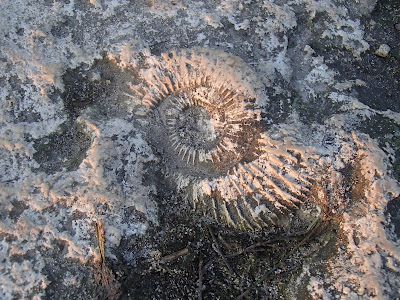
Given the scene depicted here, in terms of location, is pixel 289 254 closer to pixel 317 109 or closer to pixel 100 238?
pixel 317 109

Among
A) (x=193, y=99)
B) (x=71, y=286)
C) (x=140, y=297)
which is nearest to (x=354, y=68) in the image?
(x=193, y=99)

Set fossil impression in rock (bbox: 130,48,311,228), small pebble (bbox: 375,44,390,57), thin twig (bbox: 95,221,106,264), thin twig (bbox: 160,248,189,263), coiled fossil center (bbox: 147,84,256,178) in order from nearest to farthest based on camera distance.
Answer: thin twig (bbox: 95,221,106,264), thin twig (bbox: 160,248,189,263), fossil impression in rock (bbox: 130,48,311,228), coiled fossil center (bbox: 147,84,256,178), small pebble (bbox: 375,44,390,57)

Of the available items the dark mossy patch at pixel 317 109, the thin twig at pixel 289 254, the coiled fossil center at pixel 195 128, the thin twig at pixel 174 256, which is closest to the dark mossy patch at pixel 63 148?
the coiled fossil center at pixel 195 128

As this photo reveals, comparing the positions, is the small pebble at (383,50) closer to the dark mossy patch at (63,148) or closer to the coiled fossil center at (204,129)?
the coiled fossil center at (204,129)

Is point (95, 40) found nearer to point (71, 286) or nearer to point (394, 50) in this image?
point (71, 286)

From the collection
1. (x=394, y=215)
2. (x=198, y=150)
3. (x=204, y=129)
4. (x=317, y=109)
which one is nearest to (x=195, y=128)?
(x=204, y=129)

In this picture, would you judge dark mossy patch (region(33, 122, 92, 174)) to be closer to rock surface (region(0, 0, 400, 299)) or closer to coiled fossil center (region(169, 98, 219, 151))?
rock surface (region(0, 0, 400, 299))

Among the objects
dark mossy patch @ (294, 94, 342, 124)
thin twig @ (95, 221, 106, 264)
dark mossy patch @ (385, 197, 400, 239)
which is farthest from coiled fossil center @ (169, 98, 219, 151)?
dark mossy patch @ (385, 197, 400, 239)
